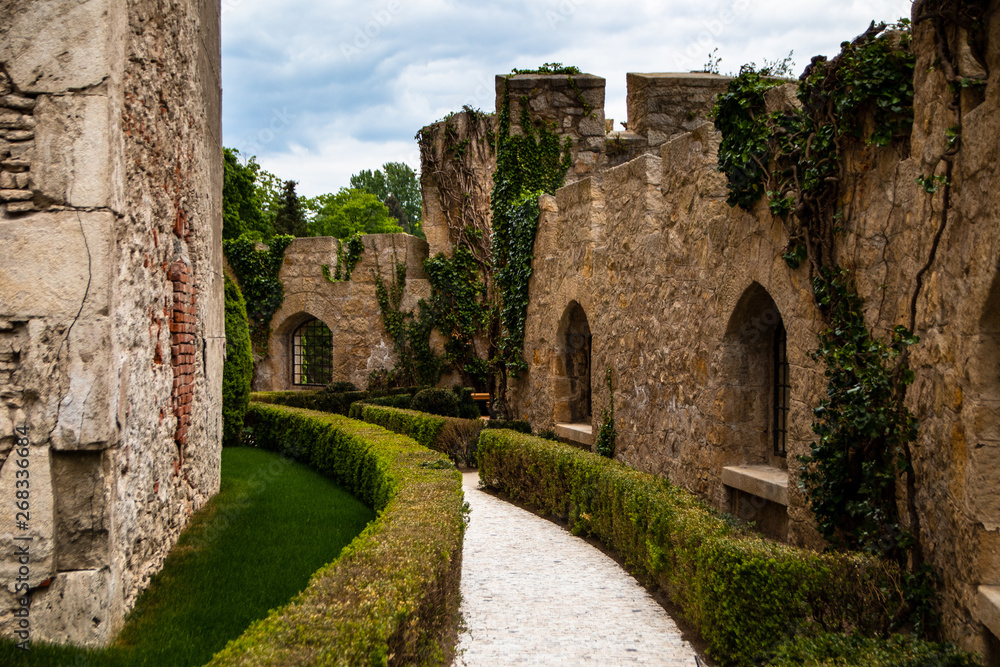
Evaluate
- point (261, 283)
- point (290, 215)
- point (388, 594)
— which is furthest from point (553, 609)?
point (290, 215)

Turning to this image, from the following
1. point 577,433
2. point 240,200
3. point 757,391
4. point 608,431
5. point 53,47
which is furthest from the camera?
point 240,200

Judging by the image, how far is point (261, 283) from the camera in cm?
1641

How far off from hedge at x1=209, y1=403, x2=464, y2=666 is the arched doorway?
125 inches

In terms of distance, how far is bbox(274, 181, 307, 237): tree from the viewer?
110 feet

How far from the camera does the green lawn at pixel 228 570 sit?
3359mm

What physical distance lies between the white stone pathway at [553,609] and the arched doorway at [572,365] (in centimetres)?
293

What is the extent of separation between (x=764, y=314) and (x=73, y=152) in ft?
15.2

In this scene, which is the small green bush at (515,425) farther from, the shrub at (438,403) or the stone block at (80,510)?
the stone block at (80,510)

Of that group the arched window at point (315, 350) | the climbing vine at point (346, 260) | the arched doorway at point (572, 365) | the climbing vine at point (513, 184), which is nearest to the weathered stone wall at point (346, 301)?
the climbing vine at point (346, 260)

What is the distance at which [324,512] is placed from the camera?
6.50m

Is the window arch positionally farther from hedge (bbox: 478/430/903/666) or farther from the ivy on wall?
the ivy on wall

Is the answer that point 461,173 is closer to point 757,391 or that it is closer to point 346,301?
point 346,301

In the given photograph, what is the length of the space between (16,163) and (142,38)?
1.11 m

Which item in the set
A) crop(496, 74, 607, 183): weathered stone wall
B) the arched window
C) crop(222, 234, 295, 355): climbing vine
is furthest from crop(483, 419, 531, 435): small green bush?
crop(222, 234, 295, 355): climbing vine
